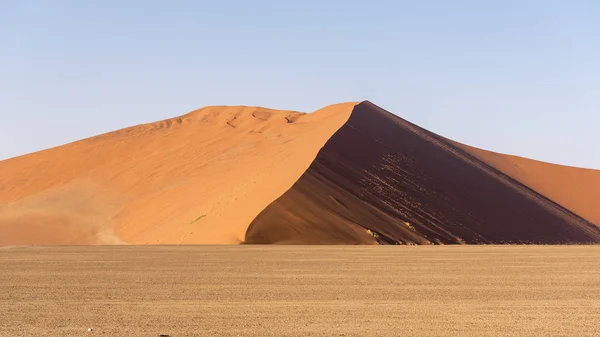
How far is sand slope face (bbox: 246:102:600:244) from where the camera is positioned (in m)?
44.7

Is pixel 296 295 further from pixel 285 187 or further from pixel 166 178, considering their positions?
pixel 166 178

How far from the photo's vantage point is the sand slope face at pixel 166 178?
50.8 meters

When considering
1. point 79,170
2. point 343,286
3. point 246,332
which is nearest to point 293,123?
point 79,170

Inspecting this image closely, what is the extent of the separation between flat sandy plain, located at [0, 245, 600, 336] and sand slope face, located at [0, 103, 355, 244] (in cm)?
1362

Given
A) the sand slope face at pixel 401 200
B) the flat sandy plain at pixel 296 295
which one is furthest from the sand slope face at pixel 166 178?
the flat sandy plain at pixel 296 295

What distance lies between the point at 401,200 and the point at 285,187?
965 cm

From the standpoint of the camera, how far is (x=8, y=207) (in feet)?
225

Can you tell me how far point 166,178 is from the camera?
68.2 metres

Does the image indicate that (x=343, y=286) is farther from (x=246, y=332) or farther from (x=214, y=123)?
(x=214, y=123)

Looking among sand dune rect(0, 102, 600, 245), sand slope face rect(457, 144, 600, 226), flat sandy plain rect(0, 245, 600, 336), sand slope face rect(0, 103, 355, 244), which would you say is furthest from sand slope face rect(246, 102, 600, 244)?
flat sandy plain rect(0, 245, 600, 336)

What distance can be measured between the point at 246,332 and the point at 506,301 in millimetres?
6936

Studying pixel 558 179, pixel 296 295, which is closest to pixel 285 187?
pixel 296 295

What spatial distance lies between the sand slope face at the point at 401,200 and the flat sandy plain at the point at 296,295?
10.5 metres

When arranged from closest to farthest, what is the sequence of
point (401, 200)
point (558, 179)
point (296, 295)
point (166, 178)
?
point (296, 295)
point (401, 200)
point (166, 178)
point (558, 179)
